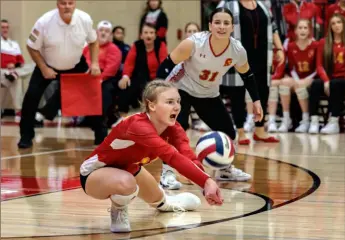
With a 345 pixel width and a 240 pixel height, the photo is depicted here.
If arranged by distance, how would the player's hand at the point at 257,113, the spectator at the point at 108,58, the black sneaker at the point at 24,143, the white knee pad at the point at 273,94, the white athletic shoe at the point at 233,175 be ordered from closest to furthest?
the player's hand at the point at 257,113 < the white athletic shoe at the point at 233,175 < the black sneaker at the point at 24,143 < the white knee pad at the point at 273,94 < the spectator at the point at 108,58

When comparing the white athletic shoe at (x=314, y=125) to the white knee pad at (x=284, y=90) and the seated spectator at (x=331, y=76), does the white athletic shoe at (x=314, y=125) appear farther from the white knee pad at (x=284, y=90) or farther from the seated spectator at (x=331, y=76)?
the white knee pad at (x=284, y=90)

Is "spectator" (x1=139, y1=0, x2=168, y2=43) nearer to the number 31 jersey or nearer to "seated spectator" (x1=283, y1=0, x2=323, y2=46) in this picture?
"seated spectator" (x1=283, y1=0, x2=323, y2=46)

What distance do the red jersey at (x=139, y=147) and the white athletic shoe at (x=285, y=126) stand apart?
5.39 metres

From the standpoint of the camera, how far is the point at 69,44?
286 inches

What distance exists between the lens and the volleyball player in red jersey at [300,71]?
8.96 meters

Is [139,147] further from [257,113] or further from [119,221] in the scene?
[257,113]

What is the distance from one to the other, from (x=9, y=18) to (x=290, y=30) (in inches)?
177

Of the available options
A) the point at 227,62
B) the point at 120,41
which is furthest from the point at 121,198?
the point at 120,41

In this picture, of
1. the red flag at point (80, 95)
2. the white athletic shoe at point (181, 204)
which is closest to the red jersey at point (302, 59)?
the red flag at point (80, 95)

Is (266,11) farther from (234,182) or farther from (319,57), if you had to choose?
(234,182)

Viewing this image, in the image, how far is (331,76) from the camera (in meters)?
8.87

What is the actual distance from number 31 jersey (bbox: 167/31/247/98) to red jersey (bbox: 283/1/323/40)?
4.24m

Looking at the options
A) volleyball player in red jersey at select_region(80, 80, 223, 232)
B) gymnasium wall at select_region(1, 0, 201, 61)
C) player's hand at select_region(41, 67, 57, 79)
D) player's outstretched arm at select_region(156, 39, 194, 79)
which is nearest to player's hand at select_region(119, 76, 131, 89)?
player's hand at select_region(41, 67, 57, 79)

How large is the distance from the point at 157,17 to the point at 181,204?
262 inches
